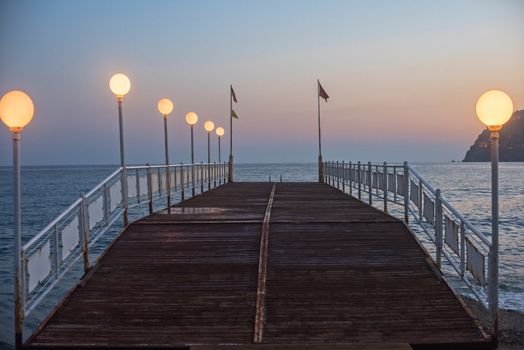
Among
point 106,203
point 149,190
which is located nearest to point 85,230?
point 106,203

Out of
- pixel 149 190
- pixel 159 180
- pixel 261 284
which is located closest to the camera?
pixel 261 284

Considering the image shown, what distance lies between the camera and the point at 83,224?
8758 mm

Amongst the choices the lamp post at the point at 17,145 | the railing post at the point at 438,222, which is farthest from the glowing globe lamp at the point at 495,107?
the lamp post at the point at 17,145

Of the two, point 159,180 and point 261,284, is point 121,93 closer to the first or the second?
point 159,180

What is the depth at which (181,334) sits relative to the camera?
664cm

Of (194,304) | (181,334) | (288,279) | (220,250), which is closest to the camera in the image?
(181,334)

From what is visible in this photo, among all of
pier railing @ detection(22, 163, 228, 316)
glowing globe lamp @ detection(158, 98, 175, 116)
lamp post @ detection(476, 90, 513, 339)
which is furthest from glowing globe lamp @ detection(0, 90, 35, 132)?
glowing globe lamp @ detection(158, 98, 175, 116)

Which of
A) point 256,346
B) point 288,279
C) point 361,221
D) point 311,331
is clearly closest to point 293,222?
point 361,221

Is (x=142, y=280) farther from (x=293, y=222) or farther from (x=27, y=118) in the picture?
(x=293, y=222)

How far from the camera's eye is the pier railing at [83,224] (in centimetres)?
704

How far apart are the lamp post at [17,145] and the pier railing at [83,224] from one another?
8 centimetres

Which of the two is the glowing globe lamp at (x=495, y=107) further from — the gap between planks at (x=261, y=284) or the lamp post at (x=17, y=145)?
the lamp post at (x=17, y=145)

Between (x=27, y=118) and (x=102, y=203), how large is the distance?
315 cm

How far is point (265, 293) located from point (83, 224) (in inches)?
127
